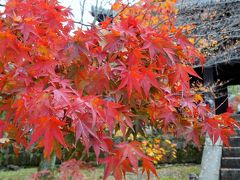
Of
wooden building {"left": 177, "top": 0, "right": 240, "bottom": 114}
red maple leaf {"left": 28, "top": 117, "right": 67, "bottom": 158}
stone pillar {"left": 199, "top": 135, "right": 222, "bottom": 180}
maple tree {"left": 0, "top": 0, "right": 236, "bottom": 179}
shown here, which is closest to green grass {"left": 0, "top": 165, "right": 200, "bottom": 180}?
stone pillar {"left": 199, "top": 135, "right": 222, "bottom": 180}

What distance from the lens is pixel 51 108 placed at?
1392mm

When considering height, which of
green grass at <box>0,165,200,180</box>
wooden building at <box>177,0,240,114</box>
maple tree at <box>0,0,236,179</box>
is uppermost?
wooden building at <box>177,0,240,114</box>

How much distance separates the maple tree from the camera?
4.88ft

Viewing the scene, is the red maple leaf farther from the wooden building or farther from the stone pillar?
the wooden building

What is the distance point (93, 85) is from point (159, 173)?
5.99 metres

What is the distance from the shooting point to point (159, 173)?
7457 millimetres

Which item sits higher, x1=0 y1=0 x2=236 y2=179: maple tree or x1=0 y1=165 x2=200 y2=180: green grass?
x1=0 y1=0 x2=236 y2=179: maple tree

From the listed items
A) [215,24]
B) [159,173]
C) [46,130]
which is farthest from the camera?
[159,173]

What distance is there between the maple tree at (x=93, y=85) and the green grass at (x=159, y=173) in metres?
4.69

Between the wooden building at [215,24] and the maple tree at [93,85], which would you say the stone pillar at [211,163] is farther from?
the wooden building at [215,24]

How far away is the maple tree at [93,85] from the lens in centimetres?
149

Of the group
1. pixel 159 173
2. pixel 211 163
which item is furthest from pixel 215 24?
pixel 211 163

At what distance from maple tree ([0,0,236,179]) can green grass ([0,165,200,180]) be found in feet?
15.4

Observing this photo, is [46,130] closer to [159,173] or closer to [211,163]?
[211,163]
